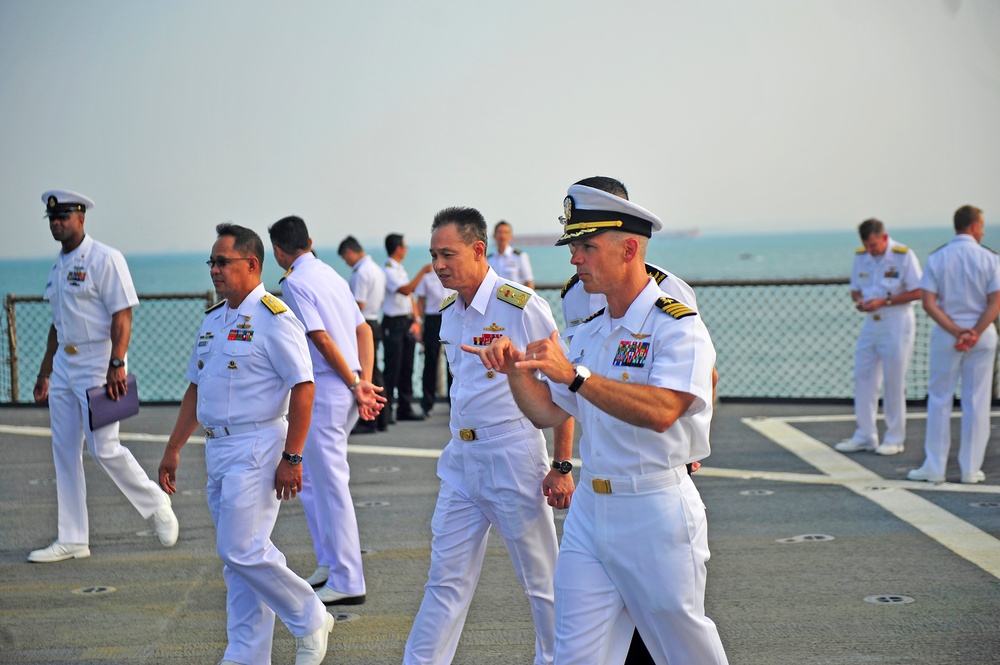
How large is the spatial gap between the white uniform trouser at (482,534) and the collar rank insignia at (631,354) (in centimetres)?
97

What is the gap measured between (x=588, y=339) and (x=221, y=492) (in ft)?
6.12

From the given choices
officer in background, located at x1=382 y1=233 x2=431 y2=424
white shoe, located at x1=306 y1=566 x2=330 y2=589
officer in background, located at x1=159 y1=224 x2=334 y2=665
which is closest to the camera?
officer in background, located at x1=159 y1=224 x2=334 y2=665

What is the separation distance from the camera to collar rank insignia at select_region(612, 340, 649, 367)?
314 cm

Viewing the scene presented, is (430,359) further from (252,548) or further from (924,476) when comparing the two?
(252,548)

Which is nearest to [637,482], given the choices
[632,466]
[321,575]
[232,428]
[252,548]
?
[632,466]

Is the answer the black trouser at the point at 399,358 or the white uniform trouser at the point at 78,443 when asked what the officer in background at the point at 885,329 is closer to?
the black trouser at the point at 399,358

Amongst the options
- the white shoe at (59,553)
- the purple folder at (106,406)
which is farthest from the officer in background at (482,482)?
the white shoe at (59,553)

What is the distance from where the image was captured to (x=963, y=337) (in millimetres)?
8008

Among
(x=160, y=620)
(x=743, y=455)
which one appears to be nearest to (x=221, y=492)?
(x=160, y=620)

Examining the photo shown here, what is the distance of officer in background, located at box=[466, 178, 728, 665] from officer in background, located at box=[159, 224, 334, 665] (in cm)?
156

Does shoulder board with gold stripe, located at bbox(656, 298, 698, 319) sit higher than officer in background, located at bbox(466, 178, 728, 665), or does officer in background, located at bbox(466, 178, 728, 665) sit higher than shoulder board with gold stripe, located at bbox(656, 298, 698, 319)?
shoulder board with gold stripe, located at bbox(656, 298, 698, 319)

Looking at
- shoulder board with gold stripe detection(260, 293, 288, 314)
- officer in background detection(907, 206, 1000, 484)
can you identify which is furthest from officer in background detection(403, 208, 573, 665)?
officer in background detection(907, 206, 1000, 484)

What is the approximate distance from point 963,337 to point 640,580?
580cm

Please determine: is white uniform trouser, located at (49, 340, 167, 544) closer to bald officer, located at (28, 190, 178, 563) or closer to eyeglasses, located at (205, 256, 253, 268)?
bald officer, located at (28, 190, 178, 563)
